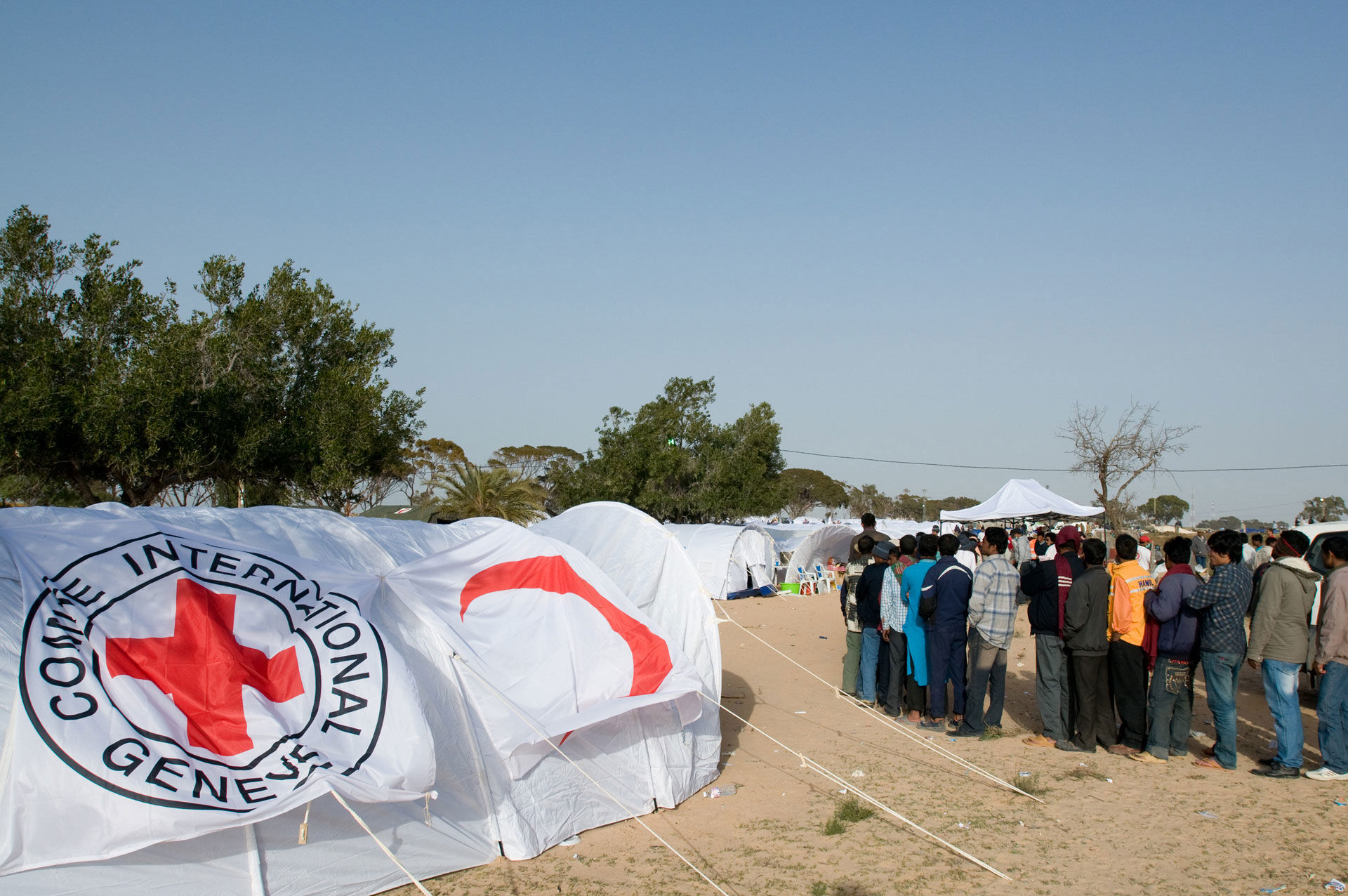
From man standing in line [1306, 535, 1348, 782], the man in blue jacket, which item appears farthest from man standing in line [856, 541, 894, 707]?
man standing in line [1306, 535, 1348, 782]

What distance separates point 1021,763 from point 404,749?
5026mm

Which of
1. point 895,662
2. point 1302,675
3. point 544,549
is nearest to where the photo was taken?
point 544,549

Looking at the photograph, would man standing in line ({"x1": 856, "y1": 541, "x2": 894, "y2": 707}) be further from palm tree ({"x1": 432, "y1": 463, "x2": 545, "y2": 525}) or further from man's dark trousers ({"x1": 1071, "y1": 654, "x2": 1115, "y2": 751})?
palm tree ({"x1": 432, "y1": 463, "x2": 545, "y2": 525})

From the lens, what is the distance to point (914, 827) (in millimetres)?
Result: 5562

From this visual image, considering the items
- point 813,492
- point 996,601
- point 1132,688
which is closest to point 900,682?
point 996,601

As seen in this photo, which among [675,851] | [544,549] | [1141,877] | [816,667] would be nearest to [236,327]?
[816,667]

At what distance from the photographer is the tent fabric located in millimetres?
21844

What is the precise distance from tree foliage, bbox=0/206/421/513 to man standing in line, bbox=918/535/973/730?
18429mm

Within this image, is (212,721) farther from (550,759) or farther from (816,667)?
(816,667)

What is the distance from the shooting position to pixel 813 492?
279 ft

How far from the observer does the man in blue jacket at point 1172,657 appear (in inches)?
268

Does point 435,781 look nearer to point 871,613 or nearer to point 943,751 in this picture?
point 943,751

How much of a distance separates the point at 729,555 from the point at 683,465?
1406 cm

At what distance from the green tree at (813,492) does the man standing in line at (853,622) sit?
68.0 meters
